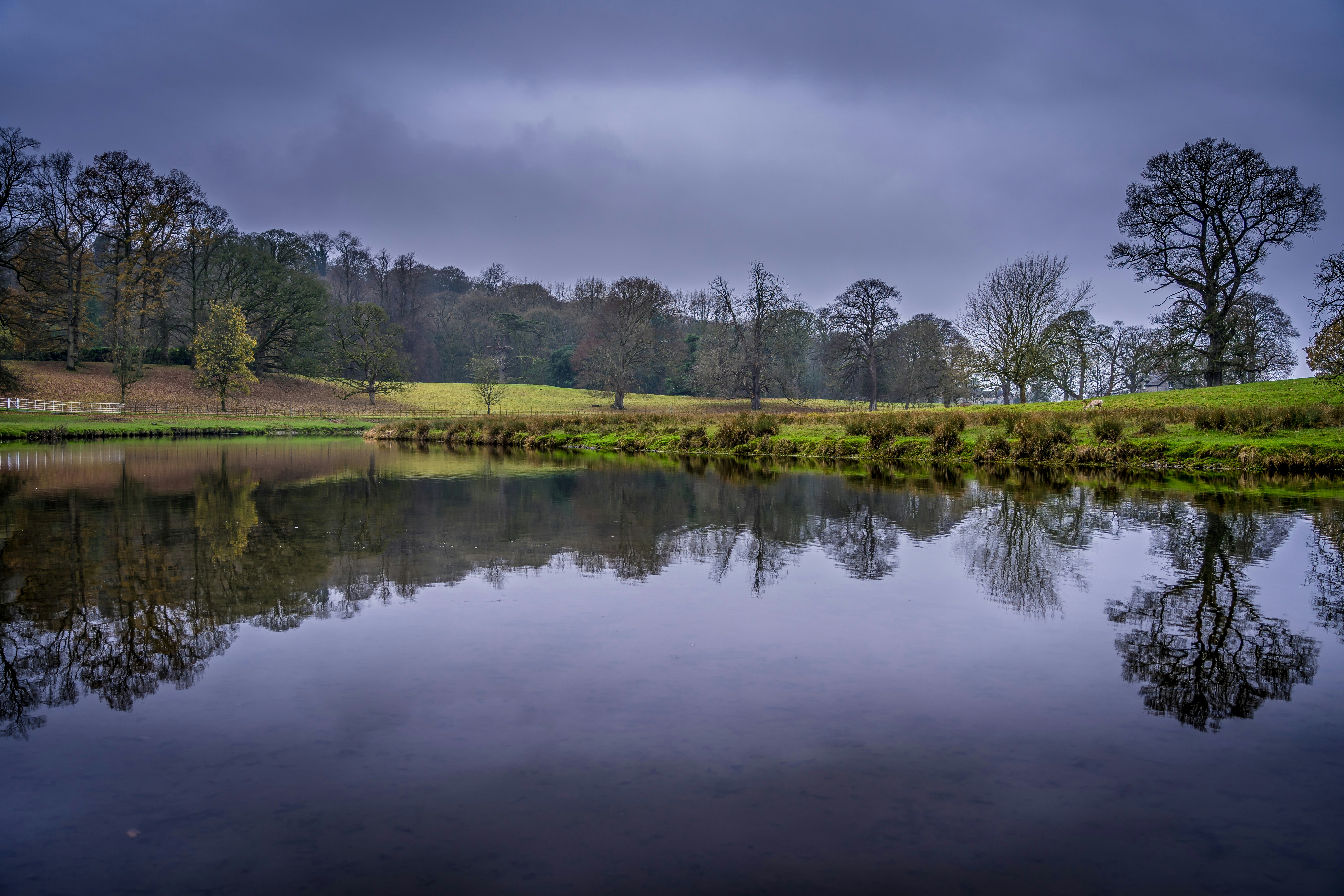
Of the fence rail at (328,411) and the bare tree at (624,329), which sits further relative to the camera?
the bare tree at (624,329)

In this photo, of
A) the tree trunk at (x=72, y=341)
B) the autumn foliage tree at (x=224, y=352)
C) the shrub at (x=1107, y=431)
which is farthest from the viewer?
the tree trunk at (x=72, y=341)

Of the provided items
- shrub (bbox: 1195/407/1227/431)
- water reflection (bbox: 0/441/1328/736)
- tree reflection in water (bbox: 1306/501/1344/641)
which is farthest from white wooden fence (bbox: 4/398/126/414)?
tree reflection in water (bbox: 1306/501/1344/641)

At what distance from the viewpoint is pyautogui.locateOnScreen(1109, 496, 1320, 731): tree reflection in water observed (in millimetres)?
4527

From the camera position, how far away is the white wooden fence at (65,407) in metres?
41.2

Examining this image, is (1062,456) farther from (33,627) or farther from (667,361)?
(667,361)

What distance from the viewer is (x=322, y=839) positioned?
3078 millimetres

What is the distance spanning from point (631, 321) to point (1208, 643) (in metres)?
57.6

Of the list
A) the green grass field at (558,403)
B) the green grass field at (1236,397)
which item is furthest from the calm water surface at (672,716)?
the green grass field at (558,403)

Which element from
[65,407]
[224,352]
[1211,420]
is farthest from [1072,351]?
[65,407]

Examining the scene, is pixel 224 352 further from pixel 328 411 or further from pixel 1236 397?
pixel 1236 397

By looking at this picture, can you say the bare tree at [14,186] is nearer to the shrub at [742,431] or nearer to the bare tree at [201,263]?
the bare tree at [201,263]

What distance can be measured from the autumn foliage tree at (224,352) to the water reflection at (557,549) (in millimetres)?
35547

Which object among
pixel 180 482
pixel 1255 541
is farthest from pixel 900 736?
pixel 180 482

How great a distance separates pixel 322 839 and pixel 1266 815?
12.9 ft
